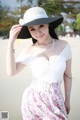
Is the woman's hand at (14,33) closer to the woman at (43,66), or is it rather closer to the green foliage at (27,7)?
the woman at (43,66)

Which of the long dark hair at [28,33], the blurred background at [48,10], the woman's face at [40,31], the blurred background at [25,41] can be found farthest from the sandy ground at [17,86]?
the woman's face at [40,31]

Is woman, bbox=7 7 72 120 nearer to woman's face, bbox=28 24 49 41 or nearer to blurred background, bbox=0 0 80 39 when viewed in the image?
woman's face, bbox=28 24 49 41

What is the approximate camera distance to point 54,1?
256 centimetres

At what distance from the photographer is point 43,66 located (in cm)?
141

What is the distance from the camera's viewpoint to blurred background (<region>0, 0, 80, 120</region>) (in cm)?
254

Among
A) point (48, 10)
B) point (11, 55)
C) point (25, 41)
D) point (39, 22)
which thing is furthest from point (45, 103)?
point (48, 10)

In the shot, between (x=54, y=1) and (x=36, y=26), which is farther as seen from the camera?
(x=54, y=1)

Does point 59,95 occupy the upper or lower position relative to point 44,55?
lower

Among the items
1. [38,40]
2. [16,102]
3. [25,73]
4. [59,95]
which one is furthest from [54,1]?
[59,95]

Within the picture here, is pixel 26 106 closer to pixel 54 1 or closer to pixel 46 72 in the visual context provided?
pixel 46 72

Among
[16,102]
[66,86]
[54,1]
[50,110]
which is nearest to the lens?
[50,110]

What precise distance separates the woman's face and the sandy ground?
1.16m

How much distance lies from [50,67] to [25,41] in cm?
111

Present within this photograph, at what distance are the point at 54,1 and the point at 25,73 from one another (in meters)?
0.68
